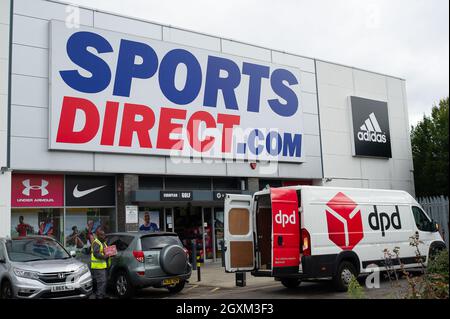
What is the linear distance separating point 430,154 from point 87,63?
20578 millimetres

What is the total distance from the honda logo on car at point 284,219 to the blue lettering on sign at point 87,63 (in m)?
9.73

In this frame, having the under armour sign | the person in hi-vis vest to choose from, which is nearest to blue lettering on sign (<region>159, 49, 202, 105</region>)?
the under armour sign

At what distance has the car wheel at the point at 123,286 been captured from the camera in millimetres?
12109

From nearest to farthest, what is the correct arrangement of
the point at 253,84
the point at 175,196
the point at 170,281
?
the point at 170,281 → the point at 175,196 → the point at 253,84

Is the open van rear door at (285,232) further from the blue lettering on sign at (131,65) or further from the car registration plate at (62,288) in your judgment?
the blue lettering on sign at (131,65)

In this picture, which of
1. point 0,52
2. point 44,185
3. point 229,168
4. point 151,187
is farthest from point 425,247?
point 0,52

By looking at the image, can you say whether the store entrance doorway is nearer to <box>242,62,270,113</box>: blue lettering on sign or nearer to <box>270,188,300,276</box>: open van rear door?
<box>242,62,270,113</box>: blue lettering on sign

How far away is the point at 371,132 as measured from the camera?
27.0 m

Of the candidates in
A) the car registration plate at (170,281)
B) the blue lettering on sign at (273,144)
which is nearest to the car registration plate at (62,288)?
the car registration plate at (170,281)

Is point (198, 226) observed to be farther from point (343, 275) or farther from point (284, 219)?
point (284, 219)

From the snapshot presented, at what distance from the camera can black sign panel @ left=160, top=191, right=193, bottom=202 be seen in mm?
19281

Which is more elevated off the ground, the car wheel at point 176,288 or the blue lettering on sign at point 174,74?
the blue lettering on sign at point 174,74

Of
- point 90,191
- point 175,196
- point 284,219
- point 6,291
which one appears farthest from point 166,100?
point 6,291
